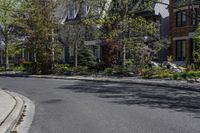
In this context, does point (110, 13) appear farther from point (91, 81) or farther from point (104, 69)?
point (91, 81)

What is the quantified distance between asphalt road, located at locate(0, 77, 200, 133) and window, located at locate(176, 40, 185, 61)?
21.9m

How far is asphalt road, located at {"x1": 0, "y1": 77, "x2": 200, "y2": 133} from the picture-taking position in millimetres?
11531

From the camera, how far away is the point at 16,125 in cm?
1237

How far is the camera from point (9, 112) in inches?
558

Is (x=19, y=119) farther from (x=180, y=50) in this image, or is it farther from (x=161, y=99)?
(x=180, y=50)

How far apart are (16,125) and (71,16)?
151ft

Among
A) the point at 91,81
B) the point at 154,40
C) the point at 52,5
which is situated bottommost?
the point at 91,81

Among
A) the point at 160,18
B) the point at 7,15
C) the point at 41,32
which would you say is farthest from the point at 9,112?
the point at 7,15

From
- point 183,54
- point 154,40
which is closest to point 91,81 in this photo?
point 154,40

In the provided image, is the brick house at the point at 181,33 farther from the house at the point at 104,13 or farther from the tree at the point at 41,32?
the tree at the point at 41,32

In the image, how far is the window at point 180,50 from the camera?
43.2 m

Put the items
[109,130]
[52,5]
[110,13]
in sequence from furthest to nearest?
[52,5] < [110,13] < [109,130]

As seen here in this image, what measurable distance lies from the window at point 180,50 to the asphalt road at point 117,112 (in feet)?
71.9

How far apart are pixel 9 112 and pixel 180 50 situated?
102 feet
